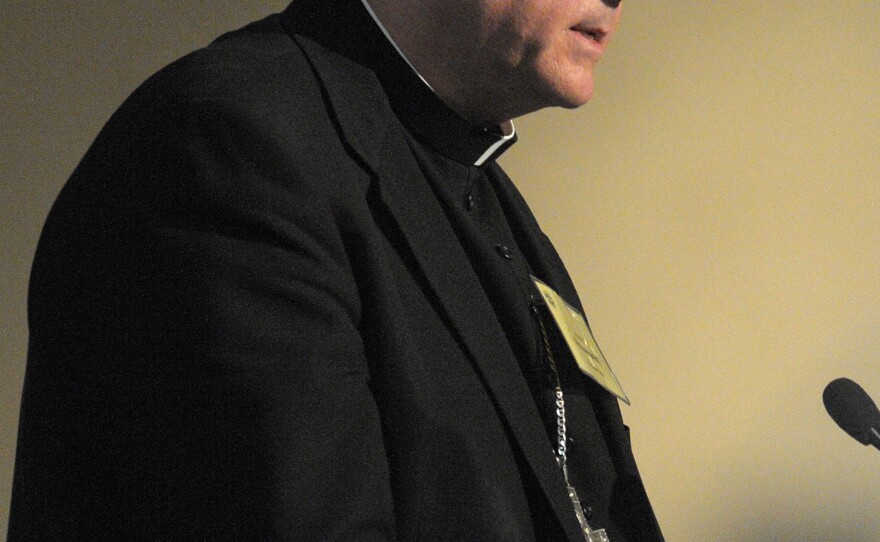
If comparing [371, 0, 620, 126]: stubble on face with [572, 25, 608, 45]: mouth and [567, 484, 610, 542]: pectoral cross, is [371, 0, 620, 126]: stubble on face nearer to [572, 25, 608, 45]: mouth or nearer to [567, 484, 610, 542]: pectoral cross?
[572, 25, 608, 45]: mouth

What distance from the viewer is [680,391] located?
2014 millimetres

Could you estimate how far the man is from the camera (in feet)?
2.09

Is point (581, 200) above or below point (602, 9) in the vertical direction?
below

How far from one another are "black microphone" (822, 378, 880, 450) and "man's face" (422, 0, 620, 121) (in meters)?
0.52

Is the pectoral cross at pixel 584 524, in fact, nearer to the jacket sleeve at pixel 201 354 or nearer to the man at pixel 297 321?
the man at pixel 297 321

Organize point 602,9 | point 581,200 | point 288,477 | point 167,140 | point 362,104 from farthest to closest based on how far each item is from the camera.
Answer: point 581,200 → point 602,9 → point 362,104 → point 167,140 → point 288,477

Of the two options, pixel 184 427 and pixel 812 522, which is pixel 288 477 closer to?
pixel 184 427

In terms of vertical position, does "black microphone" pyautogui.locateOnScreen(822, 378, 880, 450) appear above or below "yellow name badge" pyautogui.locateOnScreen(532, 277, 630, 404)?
below

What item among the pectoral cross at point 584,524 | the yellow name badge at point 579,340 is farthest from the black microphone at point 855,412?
the pectoral cross at point 584,524

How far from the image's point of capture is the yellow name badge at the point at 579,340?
995 mm

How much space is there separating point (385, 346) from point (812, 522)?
154 cm

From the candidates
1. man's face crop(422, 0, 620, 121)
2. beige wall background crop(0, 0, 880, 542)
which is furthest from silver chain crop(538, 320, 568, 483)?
beige wall background crop(0, 0, 880, 542)

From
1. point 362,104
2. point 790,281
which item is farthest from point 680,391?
point 362,104

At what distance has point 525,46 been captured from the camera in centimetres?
99
